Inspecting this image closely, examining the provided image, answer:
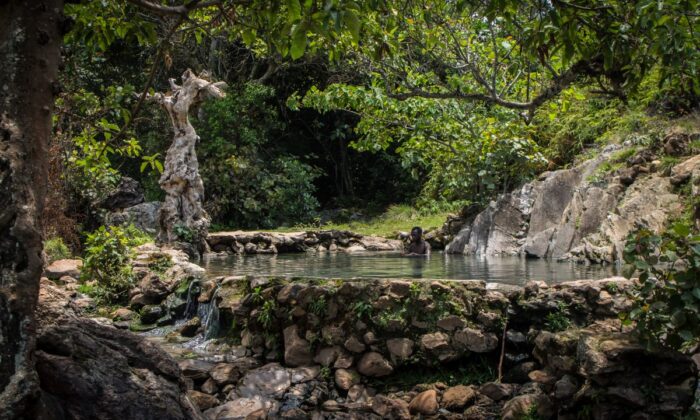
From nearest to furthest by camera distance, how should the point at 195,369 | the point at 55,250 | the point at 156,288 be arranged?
the point at 195,369 < the point at 156,288 < the point at 55,250

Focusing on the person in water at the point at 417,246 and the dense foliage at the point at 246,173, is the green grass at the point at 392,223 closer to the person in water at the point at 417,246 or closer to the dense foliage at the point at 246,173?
the dense foliage at the point at 246,173

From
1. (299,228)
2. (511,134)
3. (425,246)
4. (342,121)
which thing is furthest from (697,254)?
(342,121)

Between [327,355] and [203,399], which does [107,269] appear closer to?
[203,399]

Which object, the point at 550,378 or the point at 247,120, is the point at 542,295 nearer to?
the point at 550,378

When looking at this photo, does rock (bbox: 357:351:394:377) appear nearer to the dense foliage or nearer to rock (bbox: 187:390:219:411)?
rock (bbox: 187:390:219:411)

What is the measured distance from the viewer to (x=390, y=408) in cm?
529

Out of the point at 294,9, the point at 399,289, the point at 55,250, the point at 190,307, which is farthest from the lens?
the point at 55,250

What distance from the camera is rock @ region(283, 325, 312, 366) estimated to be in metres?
6.24

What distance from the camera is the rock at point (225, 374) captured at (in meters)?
5.87

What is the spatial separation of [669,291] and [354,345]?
9.78 ft

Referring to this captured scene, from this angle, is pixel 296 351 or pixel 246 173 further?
pixel 246 173

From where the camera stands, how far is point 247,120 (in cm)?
1977

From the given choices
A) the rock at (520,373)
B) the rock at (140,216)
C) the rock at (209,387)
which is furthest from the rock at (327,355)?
the rock at (140,216)

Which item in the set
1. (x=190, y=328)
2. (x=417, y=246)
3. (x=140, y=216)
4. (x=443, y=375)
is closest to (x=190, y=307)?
(x=190, y=328)
